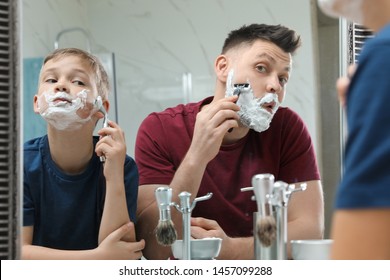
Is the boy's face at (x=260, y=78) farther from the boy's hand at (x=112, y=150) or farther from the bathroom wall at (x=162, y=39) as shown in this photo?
the boy's hand at (x=112, y=150)

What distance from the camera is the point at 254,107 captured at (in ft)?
3.64

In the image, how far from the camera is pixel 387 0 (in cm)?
58

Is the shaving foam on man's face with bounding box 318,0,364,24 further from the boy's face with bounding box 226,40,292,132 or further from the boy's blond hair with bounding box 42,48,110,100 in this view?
the boy's blond hair with bounding box 42,48,110,100

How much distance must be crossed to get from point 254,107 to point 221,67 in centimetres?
10

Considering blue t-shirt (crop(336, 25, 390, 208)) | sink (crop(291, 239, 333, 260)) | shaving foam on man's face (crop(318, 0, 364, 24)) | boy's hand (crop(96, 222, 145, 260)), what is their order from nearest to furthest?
1. blue t-shirt (crop(336, 25, 390, 208))
2. shaving foam on man's face (crop(318, 0, 364, 24))
3. sink (crop(291, 239, 333, 260))
4. boy's hand (crop(96, 222, 145, 260))

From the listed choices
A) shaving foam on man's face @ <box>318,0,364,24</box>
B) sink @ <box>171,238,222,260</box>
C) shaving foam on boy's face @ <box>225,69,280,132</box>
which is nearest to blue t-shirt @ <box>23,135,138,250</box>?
sink @ <box>171,238,222,260</box>

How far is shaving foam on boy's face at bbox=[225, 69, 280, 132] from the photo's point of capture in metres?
1.11

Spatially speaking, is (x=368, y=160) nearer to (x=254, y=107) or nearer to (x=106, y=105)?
(x=254, y=107)

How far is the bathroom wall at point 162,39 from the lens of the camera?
44.4 inches

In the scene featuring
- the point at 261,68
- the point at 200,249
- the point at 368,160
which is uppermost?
the point at 261,68

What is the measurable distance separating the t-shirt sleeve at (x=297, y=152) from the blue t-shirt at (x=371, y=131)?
603mm

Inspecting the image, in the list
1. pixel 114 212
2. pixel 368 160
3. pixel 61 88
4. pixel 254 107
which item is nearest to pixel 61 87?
pixel 61 88
